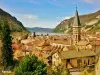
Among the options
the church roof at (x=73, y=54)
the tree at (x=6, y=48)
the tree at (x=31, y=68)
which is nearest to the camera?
the tree at (x=31, y=68)

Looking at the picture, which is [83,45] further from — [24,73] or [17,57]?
[24,73]

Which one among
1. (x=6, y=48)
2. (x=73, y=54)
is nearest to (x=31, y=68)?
(x=6, y=48)

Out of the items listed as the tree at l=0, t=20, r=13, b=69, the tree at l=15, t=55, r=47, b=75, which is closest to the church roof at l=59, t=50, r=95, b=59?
the tree at l=0, t=20, r=13, b=69

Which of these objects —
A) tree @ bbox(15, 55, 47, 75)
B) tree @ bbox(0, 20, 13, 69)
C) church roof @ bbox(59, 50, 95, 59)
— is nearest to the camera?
tree @ bbox(15, 55, 47, 75)

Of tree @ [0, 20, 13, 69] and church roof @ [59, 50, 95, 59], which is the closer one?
tree @ [0, 20, 13, 69]

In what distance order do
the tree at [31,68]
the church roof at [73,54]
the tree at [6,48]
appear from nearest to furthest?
1. the tree at [31,68]
2. the tree at [6,48]
3. the church roof at [73,54]

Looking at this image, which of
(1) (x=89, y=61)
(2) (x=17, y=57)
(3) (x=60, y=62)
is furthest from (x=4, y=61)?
(1) (x=89, y=61)

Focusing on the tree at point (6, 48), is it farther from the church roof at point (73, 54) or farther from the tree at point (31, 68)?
the tree at point (31, 68)

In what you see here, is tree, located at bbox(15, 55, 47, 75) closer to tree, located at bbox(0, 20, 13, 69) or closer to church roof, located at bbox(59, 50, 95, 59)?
tree, located at bbox(0, 20, 13, 69)

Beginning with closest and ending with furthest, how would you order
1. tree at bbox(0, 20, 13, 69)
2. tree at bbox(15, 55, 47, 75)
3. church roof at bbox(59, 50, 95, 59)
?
tree at bbox(15, 55, 47, 75) → tree at bbox(0, 20, 13, 69) → church roof at bbox(59, 50, 95, 59)

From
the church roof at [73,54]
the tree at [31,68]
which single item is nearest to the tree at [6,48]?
the church roof at [73,54]

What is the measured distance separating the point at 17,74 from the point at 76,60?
29.6 m

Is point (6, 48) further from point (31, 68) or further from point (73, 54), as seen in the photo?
point (31, 68)

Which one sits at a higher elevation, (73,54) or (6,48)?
(6,48)
